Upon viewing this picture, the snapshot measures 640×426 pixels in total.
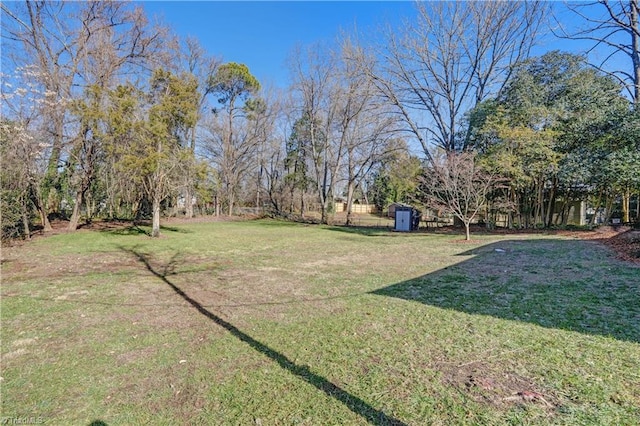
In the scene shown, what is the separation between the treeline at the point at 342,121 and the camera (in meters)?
11.2

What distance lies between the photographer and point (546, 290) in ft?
15.3

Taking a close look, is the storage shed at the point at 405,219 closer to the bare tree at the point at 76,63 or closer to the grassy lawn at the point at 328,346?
the grassy lawn at the point at 328,346

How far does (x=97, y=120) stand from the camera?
40.4 feet

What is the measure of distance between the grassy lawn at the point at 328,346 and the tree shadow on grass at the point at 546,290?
33 millimetres

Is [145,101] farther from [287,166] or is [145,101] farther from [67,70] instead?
→ [287,166]

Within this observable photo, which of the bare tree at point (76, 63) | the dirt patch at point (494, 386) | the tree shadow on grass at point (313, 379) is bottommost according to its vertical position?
the tree shadow on grass at point (313, 379)

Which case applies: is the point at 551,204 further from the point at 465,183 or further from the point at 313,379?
the point at 313,379

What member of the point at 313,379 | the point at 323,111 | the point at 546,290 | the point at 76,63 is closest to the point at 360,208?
the point at 323,111

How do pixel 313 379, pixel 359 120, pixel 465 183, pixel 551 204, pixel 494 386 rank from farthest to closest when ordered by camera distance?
pixel 359 120
pixel 551 204
pixel 465 183
pixel 313 379
pixel 494 386

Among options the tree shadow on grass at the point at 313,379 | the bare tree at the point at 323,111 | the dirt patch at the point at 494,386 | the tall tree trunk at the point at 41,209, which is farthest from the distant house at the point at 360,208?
the dirt patch at the point at 494,386

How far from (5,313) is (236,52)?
2249cm

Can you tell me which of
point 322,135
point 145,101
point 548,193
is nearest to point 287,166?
point 322,135

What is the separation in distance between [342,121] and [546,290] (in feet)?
61.0

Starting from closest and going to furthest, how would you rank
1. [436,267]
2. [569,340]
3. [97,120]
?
1. [569,340]
2. [436,267]
3. [97,120]
